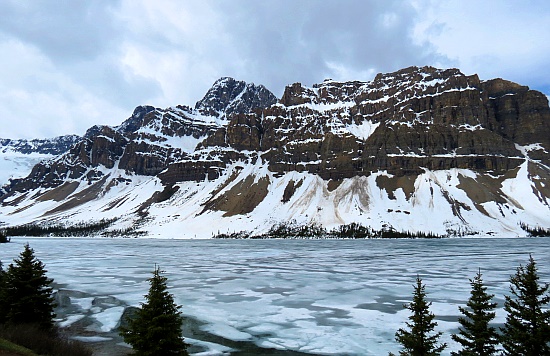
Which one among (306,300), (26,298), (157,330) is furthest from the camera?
(306,300)

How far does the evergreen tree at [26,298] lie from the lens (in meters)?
21.0

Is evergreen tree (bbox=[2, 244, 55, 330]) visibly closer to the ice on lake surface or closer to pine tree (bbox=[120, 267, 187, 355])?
the ice on lake surface

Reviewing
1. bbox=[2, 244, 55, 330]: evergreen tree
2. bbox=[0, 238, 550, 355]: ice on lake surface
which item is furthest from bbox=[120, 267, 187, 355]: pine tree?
bbox=[2, 244, 55, 330]: evergreen tree

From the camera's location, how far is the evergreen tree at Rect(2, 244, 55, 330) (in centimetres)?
2097

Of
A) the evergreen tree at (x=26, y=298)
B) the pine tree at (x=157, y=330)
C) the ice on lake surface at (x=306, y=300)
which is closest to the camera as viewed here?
the pine tree at (x=157, y=330)

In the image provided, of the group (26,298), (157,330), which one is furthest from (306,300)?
(157,330)

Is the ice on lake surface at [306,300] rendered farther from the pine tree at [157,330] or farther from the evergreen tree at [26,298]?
the pine tree at [157,330]

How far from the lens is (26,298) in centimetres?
2111

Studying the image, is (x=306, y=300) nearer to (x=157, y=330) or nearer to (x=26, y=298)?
(x=26, y=298)

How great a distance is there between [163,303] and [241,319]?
12.2 meters

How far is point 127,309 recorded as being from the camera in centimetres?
2886

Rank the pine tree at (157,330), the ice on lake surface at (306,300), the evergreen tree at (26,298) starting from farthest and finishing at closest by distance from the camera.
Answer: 1. the ice on lake surface at (306,300)
2. the evergreen tree at (26,298)
3. the pine tree at (157,330)

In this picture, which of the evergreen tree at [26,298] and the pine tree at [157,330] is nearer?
the pine tree at [157,330]

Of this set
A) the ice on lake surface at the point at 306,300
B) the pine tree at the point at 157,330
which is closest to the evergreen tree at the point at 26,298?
the ice on lake surface at the point at 306,300
